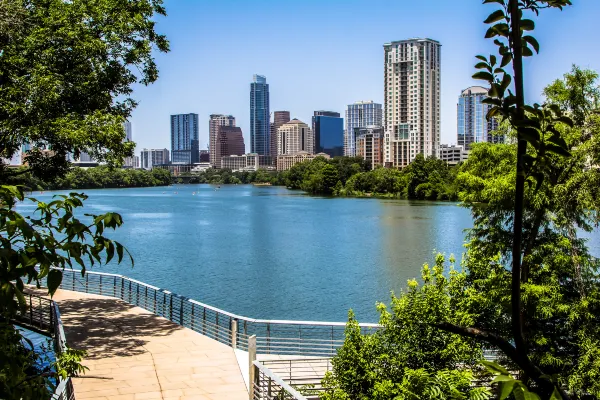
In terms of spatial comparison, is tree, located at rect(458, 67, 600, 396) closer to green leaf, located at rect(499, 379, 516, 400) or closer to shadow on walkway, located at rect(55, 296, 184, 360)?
shadow on walkway, located at rect(55, 296, 184, 360)

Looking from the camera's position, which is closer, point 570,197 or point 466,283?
point 570,197

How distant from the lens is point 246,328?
45.3 feet

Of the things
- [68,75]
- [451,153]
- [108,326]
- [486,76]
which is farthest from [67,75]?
[451,153]

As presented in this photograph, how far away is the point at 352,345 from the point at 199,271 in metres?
22.2

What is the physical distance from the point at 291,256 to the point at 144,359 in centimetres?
2419

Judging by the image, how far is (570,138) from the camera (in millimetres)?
12672

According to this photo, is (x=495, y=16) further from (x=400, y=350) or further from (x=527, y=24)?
(x=400, y=350)

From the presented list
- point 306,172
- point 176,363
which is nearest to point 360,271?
Result: point 176,363

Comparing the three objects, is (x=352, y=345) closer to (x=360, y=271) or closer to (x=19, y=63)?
(x=19, y=63)

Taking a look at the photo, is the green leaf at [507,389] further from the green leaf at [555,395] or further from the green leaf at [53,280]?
the green leaf at [53,280]

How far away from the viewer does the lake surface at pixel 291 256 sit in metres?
25.0

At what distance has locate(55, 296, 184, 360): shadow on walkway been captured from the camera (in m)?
13.1

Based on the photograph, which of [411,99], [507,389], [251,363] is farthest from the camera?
[411,99]

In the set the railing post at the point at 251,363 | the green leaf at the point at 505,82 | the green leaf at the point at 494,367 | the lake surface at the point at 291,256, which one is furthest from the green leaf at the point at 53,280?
the lake surface at the point at 291,256
